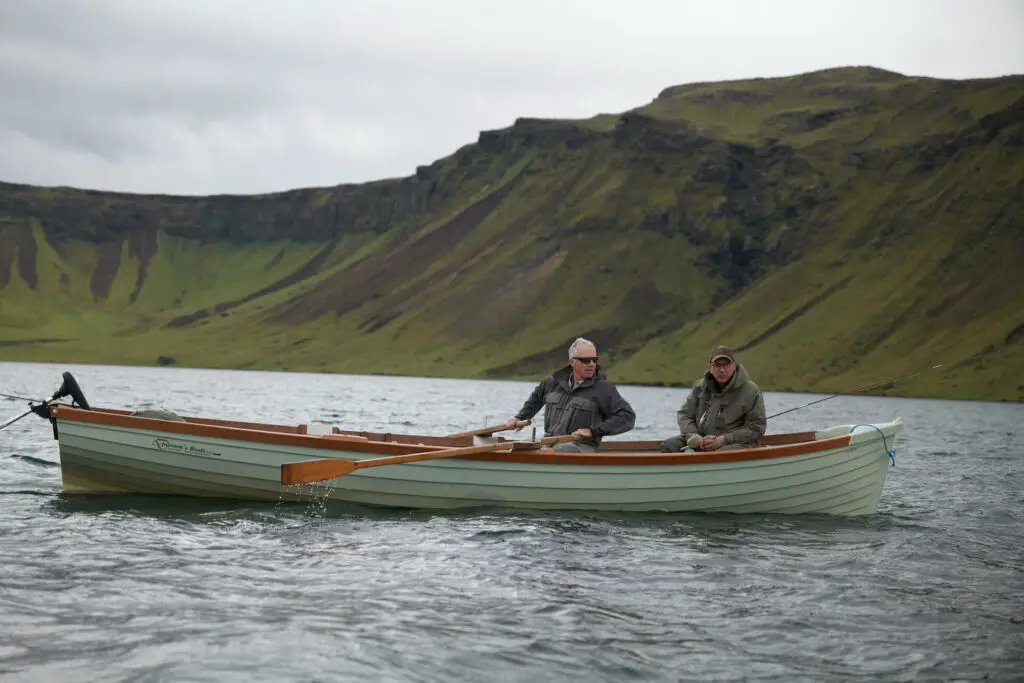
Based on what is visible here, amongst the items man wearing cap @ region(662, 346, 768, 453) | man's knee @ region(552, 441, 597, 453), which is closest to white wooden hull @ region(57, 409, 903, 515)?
man wearing cap @ region(662, 346, 768, 453)

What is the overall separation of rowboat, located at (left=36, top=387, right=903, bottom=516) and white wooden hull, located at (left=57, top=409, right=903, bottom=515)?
18 mm

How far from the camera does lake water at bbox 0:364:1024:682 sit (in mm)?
10555

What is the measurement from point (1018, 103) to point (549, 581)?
199540 millimetres

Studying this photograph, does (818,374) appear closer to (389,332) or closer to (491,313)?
(491,313)

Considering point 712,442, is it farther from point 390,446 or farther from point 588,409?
point 390,446

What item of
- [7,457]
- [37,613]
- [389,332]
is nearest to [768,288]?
[389,332]

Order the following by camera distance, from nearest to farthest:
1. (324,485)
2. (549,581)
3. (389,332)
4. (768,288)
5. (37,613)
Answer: (37,613), (549,581), (324,485), (768,288), (389,332)

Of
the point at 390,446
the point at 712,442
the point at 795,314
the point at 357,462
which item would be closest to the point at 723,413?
the point at 712,442

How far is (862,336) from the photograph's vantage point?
15700cm

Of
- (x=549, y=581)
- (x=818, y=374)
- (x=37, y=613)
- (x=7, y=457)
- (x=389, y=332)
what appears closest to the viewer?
(x=37, y=613)

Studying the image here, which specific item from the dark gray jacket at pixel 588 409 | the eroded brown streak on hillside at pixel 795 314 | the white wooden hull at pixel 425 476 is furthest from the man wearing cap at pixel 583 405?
the eroded brown streak on hillside at pixel 795 314

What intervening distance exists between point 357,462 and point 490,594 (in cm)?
460

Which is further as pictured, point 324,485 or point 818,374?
point 818,374

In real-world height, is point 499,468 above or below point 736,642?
above
